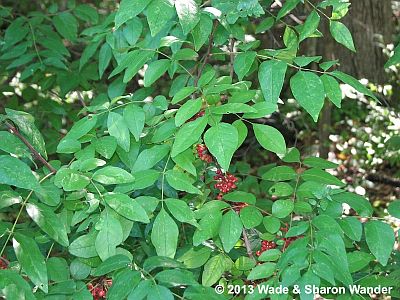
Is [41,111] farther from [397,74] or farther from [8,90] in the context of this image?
[397,74]

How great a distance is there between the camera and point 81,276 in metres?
1.98

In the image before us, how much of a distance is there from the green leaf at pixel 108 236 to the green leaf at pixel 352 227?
686mm

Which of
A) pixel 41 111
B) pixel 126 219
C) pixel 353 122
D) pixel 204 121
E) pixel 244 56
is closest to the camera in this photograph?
pixel 204 121

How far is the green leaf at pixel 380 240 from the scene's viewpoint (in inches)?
75.8

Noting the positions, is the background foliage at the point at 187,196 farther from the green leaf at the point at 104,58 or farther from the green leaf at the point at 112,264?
the green leaf at the point at 104,58

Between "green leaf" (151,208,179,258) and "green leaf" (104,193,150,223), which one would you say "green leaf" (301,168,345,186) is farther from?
"green leaf" (104,193,150,223)

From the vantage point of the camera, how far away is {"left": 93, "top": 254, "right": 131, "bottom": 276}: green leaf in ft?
5.84

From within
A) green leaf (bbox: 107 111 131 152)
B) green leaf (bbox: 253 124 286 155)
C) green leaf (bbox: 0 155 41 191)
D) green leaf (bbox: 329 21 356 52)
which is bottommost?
green leaf (bbox: 107 111 131 152)

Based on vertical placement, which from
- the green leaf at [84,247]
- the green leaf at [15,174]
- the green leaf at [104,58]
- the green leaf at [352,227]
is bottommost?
the green leaf at [84,247]

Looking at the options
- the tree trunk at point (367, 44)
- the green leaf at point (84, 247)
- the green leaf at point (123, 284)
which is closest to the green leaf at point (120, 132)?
the green leaf at point (84, 247)

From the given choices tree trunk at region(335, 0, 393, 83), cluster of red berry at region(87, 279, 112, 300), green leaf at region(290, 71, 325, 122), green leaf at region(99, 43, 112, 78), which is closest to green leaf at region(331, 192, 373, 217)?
green leaf at region(290, 71, 325, 122)

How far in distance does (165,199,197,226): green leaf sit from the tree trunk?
136 inches

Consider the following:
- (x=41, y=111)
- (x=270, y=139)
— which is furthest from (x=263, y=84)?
(x=41, y=111)

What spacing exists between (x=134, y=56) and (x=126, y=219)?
543 mm
